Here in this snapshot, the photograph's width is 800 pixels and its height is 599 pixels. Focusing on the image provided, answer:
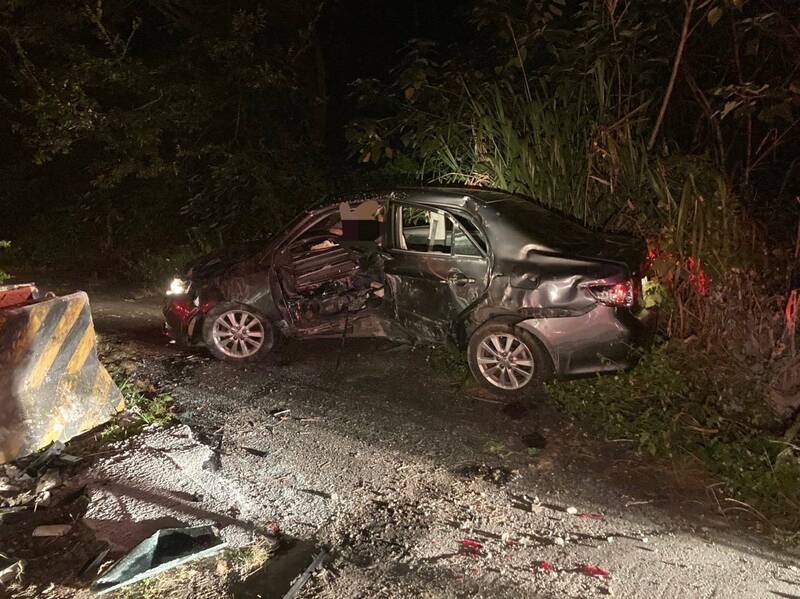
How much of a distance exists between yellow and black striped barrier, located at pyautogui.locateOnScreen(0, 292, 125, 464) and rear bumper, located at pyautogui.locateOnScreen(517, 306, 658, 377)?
3.36m

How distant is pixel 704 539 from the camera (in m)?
3.69

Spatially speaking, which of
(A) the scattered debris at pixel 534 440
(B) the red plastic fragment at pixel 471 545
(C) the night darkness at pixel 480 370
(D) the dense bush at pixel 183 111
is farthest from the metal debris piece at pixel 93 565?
(D) the dense bush at pixel 183 111

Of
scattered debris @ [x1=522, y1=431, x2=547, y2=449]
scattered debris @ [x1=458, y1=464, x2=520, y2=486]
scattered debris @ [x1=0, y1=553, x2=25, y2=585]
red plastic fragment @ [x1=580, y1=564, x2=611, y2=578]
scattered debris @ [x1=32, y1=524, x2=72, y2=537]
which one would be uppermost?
scattered debris @ [x1=522, y1=431, x2=547, y2=449]

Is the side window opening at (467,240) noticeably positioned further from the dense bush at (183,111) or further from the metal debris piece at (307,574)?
the dense bush at (183,111)

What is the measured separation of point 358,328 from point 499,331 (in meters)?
1.52

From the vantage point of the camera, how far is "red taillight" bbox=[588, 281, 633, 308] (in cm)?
529

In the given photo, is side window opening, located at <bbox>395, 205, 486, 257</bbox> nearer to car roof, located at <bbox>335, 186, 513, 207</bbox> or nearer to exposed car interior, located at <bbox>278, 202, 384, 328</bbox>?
car roof, located at <bbox>335, 186, 513, 207</bbox>

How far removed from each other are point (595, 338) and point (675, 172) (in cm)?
236

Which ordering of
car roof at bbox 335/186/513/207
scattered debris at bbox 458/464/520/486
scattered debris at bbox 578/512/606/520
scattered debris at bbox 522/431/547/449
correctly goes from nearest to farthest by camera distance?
scattered debris at bbox 578/512/606/520
scattered debris at bbox 458/464/520/486
scattered debris at bbox 522/431/547/449
car roof at bbox 335/186/513/207

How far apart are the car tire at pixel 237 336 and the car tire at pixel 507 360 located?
6.95 ft

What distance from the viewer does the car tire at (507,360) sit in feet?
18.2

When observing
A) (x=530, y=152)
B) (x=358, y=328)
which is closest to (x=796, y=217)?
(x=530, y=152)

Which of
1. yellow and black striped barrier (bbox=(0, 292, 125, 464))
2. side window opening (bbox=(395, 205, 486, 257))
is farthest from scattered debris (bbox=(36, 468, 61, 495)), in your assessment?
side window opening (bbox=(395, 205, 486, 257))

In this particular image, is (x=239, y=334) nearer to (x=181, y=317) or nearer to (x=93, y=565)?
(x=181, y=317)
